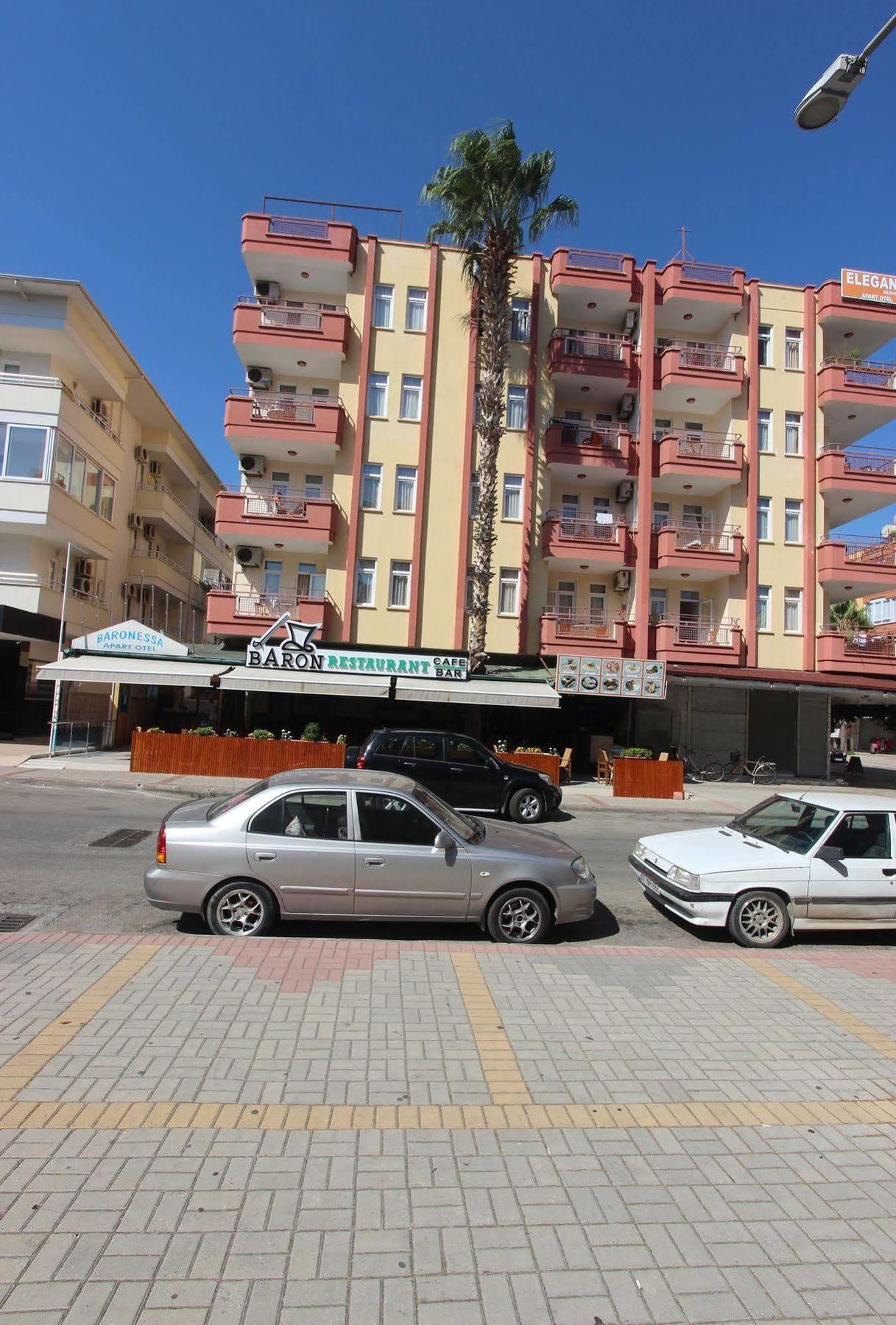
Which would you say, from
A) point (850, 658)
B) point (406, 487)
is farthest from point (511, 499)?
point (850, 658)

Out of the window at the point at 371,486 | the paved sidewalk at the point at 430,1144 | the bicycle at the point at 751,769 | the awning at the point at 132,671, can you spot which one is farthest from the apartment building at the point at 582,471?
the paved sidewalk at the point at 430,1144

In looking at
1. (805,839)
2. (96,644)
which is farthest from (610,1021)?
(96,644)

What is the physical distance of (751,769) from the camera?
2622cm

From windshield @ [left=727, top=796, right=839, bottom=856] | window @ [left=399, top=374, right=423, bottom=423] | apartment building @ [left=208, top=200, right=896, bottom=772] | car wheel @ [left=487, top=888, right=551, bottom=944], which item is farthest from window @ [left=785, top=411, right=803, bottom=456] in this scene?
car wheel @ [left=487, top=888, right=551, bottom=944]

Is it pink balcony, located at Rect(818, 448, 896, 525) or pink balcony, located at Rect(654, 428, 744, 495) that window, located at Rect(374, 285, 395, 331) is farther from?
pink balcony, located at Rect(818, 448, 896, 525)

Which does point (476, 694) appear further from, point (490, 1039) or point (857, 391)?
point (857, 391)

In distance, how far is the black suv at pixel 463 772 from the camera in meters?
13.9

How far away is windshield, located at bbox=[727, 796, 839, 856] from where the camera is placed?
7.48m

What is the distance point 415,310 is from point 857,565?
17336 millimetres

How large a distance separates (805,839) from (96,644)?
18.9 metres

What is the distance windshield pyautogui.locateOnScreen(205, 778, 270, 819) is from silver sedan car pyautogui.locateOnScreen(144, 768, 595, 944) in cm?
4

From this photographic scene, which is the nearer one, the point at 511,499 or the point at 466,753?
the point at 466,753

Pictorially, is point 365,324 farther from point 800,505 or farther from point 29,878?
point 29,878

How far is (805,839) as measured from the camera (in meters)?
7.46
